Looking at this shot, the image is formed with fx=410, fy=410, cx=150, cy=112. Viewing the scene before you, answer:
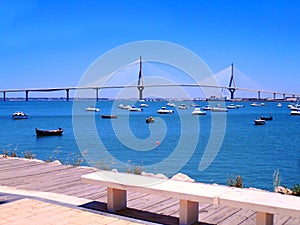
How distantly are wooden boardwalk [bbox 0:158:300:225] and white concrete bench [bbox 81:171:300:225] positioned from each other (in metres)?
0.21

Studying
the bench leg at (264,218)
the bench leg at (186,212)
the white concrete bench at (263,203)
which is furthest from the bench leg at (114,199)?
the bench leg at (264,218)

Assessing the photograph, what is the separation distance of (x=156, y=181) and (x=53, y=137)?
32.4 m

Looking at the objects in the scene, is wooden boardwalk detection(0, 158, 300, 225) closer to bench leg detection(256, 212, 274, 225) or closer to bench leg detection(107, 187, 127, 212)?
bench leg detection(107, 187, 127, 212)

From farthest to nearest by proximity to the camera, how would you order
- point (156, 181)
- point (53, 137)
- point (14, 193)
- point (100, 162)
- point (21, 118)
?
point (21, 118), point (53, 137), point (100, 162), point (14, 193), point (156, 181)

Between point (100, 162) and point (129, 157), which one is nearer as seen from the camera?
point (100, 162)

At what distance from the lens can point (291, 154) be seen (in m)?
24.4

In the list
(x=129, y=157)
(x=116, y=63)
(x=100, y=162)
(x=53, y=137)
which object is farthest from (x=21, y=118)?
(x=116, y=63)

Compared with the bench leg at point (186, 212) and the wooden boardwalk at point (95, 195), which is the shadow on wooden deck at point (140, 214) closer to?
the wooden boardwalk at point (95, 195)

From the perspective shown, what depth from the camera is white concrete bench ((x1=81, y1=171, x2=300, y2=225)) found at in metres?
3.74

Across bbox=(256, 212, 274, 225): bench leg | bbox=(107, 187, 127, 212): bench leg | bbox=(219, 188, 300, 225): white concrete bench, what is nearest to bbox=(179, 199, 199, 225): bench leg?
bbox=(219, 188, 300, 225): white concrete bench

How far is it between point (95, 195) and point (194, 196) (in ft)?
6.27

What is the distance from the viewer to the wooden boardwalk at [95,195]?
179 inches

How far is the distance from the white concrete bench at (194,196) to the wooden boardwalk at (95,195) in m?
0.21

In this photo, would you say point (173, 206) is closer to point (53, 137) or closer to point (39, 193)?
point (39, 193)
